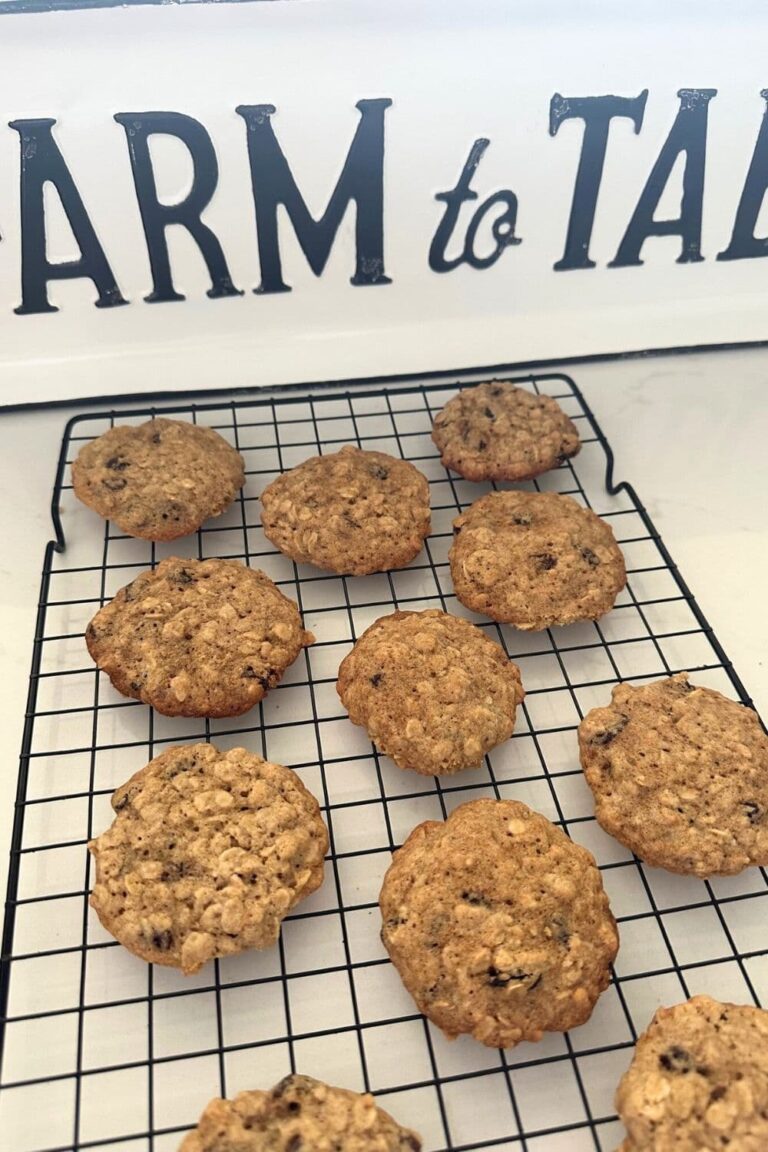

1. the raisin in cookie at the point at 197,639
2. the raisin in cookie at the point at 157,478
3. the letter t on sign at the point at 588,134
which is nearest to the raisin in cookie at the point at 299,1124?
the raisin in cookie at the point at 197,639

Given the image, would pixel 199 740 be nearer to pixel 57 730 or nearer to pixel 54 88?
pixel 57 730

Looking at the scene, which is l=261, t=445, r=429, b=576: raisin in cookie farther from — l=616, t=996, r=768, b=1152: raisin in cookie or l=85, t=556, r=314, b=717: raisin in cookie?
l=616, t=996, r=768, b=1152: raisin in cookie

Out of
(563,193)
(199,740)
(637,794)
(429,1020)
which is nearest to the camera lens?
(429,1020)

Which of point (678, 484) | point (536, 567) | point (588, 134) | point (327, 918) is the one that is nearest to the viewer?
point (327, 918)

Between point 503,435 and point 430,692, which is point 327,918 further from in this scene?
point 503,435

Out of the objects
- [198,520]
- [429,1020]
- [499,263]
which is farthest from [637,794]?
[499,263]

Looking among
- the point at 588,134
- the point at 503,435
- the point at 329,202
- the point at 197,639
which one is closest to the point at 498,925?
the point at 197,639
